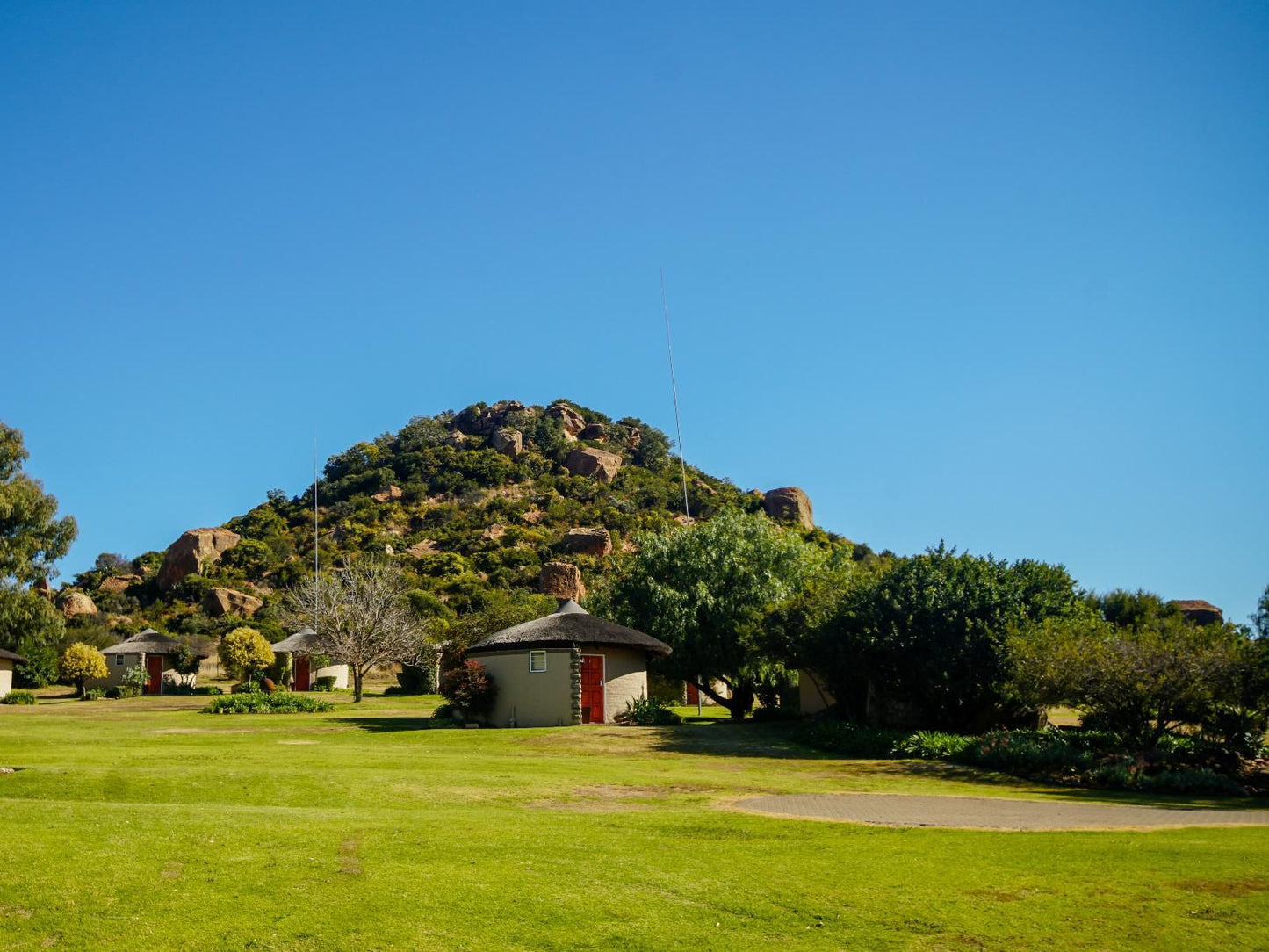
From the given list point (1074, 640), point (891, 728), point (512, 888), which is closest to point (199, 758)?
point (512, 888)

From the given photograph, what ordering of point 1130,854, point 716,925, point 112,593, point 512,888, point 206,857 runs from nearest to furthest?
1. point 716,925
2. point 512,888
3. point 206,857
4. point 1130,854
5. point 112,593

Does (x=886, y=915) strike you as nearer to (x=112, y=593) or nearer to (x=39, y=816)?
(x=39, y=816)

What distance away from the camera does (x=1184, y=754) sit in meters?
21.6

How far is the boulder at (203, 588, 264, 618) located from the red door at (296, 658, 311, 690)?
20.1 m

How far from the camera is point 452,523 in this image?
304 ft

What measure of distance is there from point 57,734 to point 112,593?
211 feet

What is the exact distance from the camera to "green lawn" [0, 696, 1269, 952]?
855 cm

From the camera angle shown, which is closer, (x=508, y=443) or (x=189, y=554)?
(x=189, y=554)

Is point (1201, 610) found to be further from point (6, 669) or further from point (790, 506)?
point (6, 669)

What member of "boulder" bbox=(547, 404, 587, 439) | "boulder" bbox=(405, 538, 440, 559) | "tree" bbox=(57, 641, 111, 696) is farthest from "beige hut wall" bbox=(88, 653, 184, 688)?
"boulder" bbox=(547, 404, 587, 439)

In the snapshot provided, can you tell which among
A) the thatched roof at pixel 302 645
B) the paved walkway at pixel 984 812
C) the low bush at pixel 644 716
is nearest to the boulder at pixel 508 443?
the thatched roof at pixel 302 645

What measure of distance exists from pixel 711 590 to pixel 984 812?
846 inches

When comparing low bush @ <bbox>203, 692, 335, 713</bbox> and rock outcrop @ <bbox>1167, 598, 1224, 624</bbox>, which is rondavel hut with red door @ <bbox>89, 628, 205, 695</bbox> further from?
rock outcrop @ <bbox>1167, 598, 1224, 624</bbox>

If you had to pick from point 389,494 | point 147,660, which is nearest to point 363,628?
point 147,660
